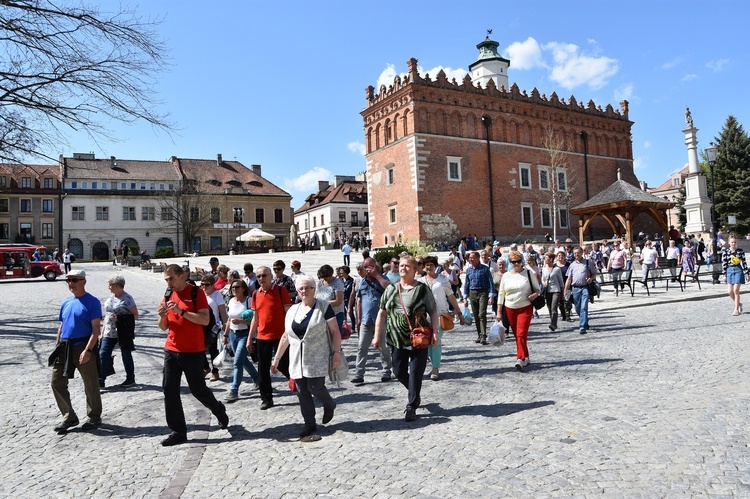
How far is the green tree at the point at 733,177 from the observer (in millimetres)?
42656

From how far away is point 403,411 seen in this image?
5.91 meters

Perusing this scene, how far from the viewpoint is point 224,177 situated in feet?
220

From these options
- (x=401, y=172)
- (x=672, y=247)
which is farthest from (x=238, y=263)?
(x=672, y=247)

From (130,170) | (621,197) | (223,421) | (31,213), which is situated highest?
(130,170)

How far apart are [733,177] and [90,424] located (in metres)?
49.6

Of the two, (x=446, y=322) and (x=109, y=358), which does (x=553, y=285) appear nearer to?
(x=446, y=322)

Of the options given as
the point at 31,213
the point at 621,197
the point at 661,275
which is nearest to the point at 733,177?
the point at 621,197

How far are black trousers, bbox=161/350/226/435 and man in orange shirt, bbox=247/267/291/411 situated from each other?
0.98 meters

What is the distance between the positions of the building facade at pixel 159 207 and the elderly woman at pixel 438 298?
55127 millimetres

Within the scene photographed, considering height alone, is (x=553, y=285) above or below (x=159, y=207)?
below

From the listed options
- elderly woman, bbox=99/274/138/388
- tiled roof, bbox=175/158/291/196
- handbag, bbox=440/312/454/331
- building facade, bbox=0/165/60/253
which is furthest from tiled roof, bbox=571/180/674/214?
building facade, bbox=0/165/60/253

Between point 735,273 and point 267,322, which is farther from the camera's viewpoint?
point 735,273

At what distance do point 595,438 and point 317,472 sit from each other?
237 centimetres

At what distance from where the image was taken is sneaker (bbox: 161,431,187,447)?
202 inches
